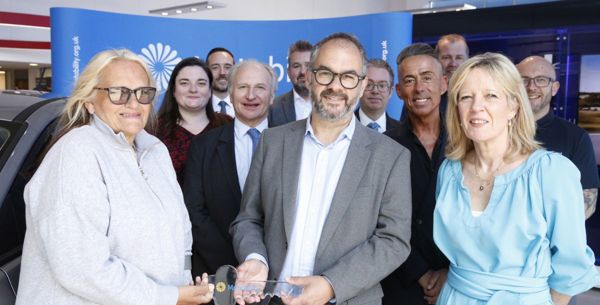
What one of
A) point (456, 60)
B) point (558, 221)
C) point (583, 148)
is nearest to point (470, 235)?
point (558, 221)

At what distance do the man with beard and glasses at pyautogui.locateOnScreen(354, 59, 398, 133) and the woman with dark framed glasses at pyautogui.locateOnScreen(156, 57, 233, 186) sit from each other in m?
1.03

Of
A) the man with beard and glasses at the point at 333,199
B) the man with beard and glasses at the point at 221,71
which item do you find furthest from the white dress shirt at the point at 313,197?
the man with beard and glasses at the point at 221,71

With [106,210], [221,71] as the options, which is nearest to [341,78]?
[106,210]

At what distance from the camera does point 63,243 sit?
1.50 m

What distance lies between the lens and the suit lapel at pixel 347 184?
1.95 m

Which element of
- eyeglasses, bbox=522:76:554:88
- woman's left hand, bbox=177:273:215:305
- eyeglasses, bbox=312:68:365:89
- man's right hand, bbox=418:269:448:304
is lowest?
man's right hand, bbox=418:269:448:304

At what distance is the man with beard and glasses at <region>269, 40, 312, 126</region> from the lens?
3.96 metres

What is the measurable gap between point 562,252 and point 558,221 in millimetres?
106

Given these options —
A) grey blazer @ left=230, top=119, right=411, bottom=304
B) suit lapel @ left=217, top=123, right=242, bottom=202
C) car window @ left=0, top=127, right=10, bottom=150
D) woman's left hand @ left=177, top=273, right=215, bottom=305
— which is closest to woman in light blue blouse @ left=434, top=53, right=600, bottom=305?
grey blazer @ left=230, top=119, right=411, bottom=304

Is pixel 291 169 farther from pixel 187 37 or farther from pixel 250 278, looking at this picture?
pixel 187 37

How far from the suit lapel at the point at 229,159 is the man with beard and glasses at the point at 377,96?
130cm

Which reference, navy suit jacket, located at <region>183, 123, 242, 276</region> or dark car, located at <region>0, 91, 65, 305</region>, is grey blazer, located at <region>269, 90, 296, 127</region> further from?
dark car, located at <region>0, 91, 65, 305</region>

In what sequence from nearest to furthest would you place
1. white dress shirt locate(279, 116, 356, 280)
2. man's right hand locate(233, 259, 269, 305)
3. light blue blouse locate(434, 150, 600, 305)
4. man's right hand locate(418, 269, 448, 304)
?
light blue blouse locate(434, 150, 600, 305), man's right hand locate(233, 259, 269, 305), white dress shirt locate(279, 116, 356, 280), man's right hand locate(418, 269, 448, 304)

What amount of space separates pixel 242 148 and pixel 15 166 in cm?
113
